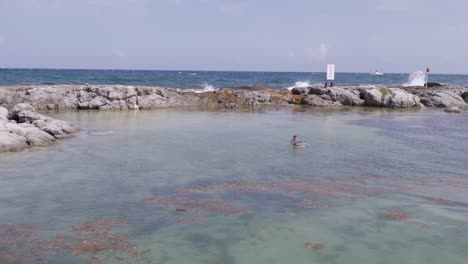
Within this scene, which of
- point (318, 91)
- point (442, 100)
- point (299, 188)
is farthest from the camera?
point (318, 91)

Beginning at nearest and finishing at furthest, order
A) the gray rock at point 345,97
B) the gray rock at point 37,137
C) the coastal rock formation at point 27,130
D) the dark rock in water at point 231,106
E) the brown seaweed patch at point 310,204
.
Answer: the brown seaweed patch at point 310,204 → the coastal rock formation at point 27,130 → the gray rock at point 37,137 → the dark rock in water at point 231,106 → the gray rock at point 345,97

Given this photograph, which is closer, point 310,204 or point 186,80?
point 310,204

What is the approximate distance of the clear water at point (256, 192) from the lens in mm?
8969

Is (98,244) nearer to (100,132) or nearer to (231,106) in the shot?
(100,132)

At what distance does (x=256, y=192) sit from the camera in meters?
12.5

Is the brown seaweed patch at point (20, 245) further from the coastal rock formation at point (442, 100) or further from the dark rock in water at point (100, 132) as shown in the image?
the coastal rock formation at point (442, 100)

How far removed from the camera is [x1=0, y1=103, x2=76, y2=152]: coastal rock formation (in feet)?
59.5

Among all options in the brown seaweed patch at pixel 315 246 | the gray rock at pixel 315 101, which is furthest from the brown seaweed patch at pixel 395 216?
the gray rock at pixel 315 101

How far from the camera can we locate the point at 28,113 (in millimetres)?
23594

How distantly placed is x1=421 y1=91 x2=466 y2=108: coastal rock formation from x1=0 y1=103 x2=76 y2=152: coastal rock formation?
33.2m

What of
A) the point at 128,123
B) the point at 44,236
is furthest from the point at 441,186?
the point at 128,123

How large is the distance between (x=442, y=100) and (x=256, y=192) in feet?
118

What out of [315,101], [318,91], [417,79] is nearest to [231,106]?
[315,101]

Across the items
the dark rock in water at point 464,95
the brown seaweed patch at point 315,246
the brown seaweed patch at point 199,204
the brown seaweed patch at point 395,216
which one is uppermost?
the dark rock in water at point 464,95
